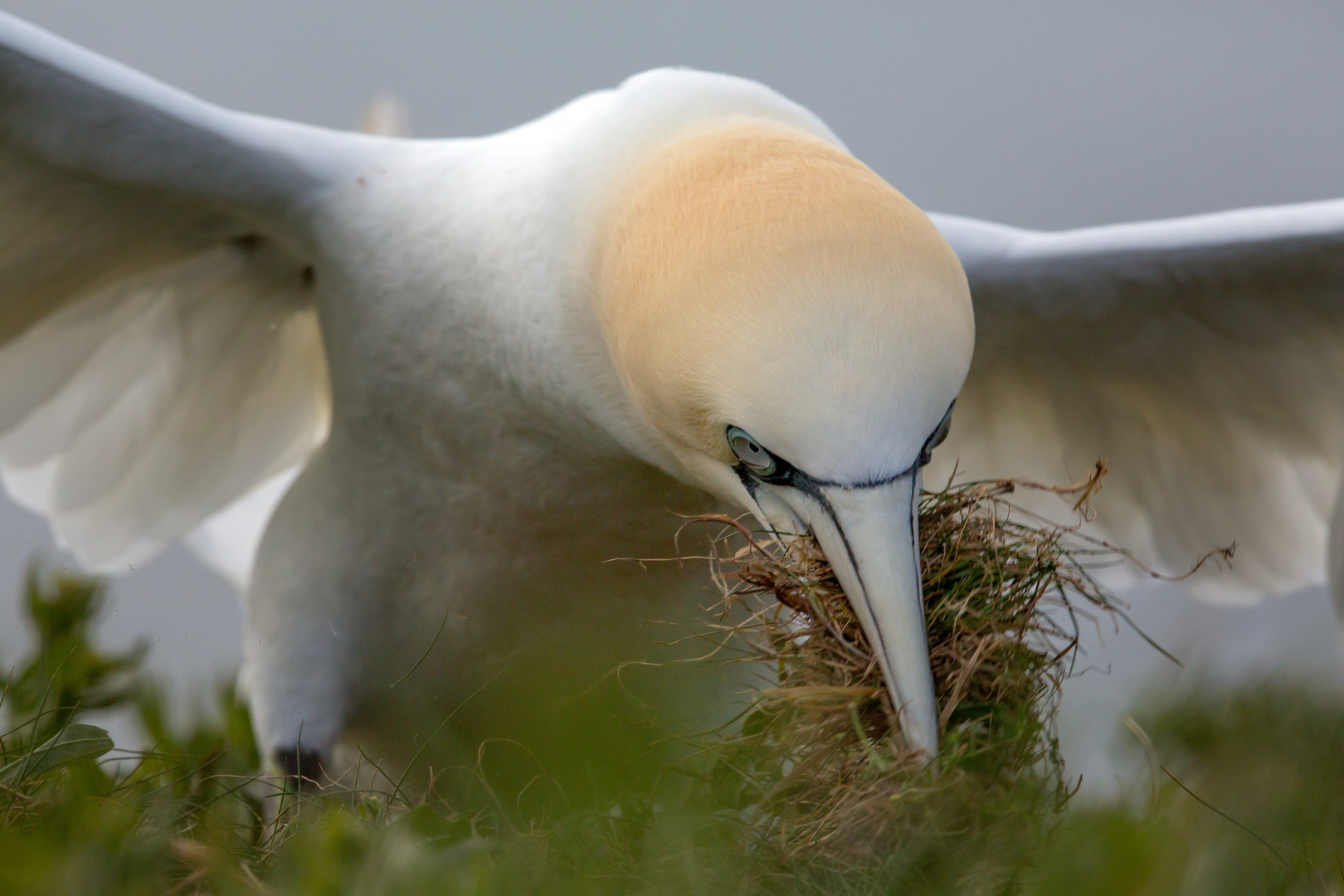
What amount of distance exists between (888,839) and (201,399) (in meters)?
2.18

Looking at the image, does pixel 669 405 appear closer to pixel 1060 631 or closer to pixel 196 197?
pixel 1060 631

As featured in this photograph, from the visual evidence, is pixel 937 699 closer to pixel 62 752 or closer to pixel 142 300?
pixel 62 752

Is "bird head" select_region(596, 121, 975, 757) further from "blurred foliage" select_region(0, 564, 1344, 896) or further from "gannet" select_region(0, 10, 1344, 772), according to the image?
"blurred foliage" select_region(0, 564, 1344, 896)

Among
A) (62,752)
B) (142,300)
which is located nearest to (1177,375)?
(142,300)

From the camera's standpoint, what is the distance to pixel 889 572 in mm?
1478

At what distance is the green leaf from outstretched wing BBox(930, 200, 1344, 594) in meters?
1.72

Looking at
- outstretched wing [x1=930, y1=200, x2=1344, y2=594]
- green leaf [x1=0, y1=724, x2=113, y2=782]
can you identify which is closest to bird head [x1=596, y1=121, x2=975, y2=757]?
green leaf [x1=0, y1=724, x2=113, y2=782]

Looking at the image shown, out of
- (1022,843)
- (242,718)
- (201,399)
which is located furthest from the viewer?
(242,718)

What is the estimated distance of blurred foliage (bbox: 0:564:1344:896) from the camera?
45.0 inches

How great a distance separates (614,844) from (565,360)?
880 millimetres

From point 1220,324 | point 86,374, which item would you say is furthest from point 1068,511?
point 86,374

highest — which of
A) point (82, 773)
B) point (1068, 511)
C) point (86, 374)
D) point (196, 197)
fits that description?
point (196, 197)

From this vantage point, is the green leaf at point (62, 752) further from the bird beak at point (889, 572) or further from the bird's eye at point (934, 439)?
the bird's eye at point (934, 439)

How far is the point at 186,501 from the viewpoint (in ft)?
10.4
